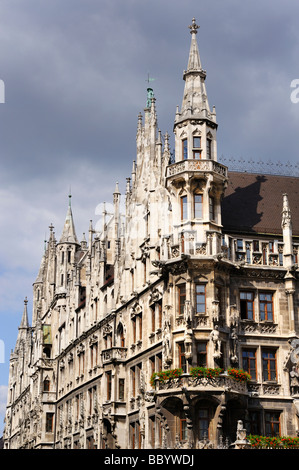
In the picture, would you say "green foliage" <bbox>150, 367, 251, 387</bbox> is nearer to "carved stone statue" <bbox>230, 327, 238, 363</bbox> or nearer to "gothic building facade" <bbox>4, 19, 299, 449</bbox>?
"gothic building facade" <bbox>4, 19, 299, 449</bbox>

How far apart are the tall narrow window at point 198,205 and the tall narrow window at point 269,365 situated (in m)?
9.08

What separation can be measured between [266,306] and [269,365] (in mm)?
3628

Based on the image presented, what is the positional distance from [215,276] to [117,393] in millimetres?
14742

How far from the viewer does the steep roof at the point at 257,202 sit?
52.5 m

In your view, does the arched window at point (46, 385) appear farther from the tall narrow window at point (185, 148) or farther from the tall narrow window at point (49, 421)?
the tall narrow window at point (185, 148)

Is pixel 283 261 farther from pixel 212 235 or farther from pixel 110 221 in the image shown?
pixel 110 221

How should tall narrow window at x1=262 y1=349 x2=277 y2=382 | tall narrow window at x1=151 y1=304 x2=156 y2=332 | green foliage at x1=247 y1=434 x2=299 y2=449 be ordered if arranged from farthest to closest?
tall narrow window at x1=151 y1=304 x2=156 y2=332 < tall narrow window at x1=262 y1=349 x2=277 y2=382 < green foliage at x1=247 y1=434 x2=299 y2=449

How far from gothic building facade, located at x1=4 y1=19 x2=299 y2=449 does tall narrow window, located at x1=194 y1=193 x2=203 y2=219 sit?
2.7 inches

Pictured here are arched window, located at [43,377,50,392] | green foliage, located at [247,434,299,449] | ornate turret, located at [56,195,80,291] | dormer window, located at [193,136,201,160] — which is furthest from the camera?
ornate turret, located at [56,195,80,291]

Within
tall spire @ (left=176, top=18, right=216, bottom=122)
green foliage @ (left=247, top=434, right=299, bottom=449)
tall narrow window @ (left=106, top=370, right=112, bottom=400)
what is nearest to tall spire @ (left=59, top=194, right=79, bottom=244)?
tall narrow window @ (left=106, top=370, right=112, bottom=400)

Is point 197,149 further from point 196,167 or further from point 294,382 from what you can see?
point 294,382

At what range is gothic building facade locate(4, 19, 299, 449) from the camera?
4591cm

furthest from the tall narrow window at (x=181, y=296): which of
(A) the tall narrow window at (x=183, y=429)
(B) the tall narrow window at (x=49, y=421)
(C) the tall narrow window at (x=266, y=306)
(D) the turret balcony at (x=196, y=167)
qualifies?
(B) the tall narrow window at (x=49, y=421)
